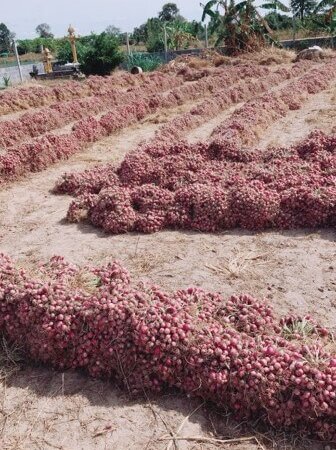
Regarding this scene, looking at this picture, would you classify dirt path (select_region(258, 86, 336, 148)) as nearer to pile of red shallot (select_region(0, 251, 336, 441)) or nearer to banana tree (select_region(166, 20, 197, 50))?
pile of red shallot (select_region(0, 251, 336, 441))

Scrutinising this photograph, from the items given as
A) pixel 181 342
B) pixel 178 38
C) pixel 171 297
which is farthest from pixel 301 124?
pixel 178 38

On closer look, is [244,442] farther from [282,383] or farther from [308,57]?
[308,57]

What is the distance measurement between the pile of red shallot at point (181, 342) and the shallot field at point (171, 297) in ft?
0.04

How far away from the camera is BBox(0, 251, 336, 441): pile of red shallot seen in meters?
3.16

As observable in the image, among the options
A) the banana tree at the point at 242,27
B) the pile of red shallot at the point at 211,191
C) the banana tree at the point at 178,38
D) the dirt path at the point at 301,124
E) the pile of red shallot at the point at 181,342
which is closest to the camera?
the pile of red shallot at the point at 181,342

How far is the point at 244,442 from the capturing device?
10.4 ft

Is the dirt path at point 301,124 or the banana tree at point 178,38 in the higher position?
the banana tree at point 178,38

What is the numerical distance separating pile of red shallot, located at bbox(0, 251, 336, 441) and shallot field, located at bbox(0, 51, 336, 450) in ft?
0.04

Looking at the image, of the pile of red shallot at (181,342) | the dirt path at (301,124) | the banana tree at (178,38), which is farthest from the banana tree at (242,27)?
the pile of red shallot at (181,342)

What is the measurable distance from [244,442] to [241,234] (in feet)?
11.3

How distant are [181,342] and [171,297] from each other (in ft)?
1.87

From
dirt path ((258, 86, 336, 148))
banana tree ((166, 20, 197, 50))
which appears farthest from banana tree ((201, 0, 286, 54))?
dirt path ((258, 86, 336, 148))

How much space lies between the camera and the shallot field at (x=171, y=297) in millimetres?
3244

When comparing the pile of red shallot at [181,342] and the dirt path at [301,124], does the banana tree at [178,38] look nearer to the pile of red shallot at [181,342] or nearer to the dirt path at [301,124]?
the dirt path at [301,124]
